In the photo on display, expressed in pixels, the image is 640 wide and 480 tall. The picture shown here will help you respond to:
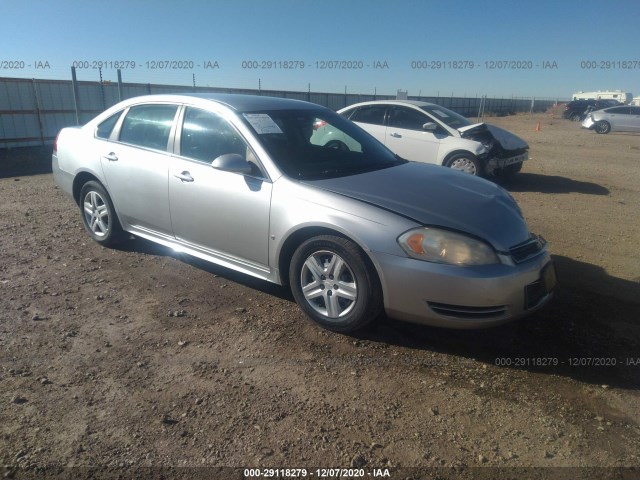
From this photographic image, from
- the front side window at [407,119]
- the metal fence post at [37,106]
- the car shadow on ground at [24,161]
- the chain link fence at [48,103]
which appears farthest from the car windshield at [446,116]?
the metal fence post at [37,106]

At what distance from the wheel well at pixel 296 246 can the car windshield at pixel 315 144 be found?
1.45 ft

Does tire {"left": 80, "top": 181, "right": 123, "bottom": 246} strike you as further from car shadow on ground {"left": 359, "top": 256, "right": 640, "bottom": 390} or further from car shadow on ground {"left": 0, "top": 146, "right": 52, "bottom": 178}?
car shadow on ground {"left": 0, "top": 146, "right": 52, "bottom": 178}

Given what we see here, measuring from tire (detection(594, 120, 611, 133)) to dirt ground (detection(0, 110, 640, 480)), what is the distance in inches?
900

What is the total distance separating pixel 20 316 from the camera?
3.65m

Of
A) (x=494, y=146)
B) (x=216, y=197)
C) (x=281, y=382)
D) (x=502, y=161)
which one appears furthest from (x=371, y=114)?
(x=281, y=382)

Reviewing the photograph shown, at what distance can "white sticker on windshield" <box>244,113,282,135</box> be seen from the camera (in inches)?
153

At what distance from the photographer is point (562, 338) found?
345 centimetres

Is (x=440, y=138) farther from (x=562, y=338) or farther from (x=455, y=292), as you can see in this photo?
(x=455, y=292)

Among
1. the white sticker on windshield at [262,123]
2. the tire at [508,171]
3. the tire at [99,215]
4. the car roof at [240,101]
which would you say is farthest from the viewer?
Result: the tire at [508,171]

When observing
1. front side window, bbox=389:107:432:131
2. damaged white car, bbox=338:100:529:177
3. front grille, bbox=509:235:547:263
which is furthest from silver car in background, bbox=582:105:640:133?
front grille, bbox=509:235:547:263

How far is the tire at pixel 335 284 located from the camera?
125 inches

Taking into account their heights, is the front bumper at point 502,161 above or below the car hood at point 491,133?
below

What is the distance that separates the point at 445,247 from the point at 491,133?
6.62 m

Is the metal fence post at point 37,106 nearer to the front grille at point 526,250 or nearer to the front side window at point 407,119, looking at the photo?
the front side window at point 407,119
